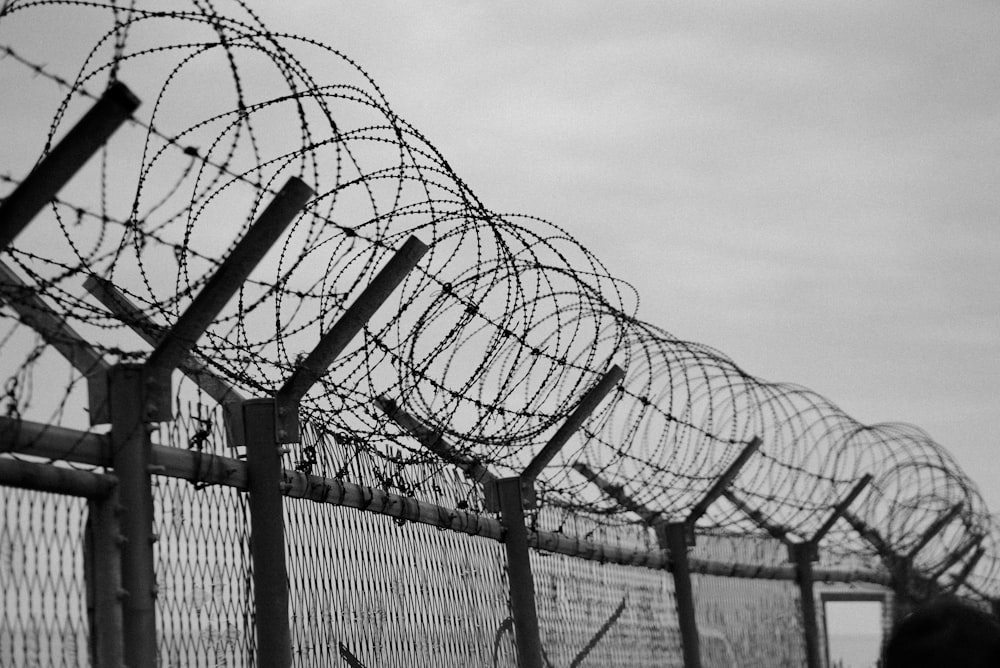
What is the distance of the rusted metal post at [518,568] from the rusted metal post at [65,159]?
431 centimetres

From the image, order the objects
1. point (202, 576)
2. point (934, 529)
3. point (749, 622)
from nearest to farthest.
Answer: point (202, 576) → point (749, 622) → point (934, 529)

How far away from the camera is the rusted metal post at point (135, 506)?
4496 mm

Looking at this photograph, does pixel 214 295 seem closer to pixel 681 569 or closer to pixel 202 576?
pixel 202 576

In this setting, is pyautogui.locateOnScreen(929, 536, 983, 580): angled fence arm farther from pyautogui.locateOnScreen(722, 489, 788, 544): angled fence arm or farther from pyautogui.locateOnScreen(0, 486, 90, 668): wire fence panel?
pyautogui.locateOnScreen(0, 486, 90, 668): wire fence panel

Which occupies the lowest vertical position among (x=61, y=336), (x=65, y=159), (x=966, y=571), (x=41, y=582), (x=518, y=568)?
(x=41, y=582)

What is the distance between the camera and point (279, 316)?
529 centimetres

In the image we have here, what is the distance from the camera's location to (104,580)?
4.46 metres

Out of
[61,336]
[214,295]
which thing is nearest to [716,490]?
[214,295]

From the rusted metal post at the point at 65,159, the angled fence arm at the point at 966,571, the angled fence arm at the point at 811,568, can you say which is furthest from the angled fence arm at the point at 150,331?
the angled fence arm at the point at 966,571

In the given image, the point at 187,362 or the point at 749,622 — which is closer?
the point at 187,362

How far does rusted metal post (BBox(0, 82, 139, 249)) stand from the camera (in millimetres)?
3877

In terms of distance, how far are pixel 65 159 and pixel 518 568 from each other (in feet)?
14.9

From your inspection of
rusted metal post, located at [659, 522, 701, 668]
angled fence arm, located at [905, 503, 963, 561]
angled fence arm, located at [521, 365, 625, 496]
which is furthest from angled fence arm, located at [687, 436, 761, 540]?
angled fence arm, located at [905, 503, 963, 561]

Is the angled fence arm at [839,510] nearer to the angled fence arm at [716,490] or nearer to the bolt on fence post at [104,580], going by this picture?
the angled fence arm at [716,490]
